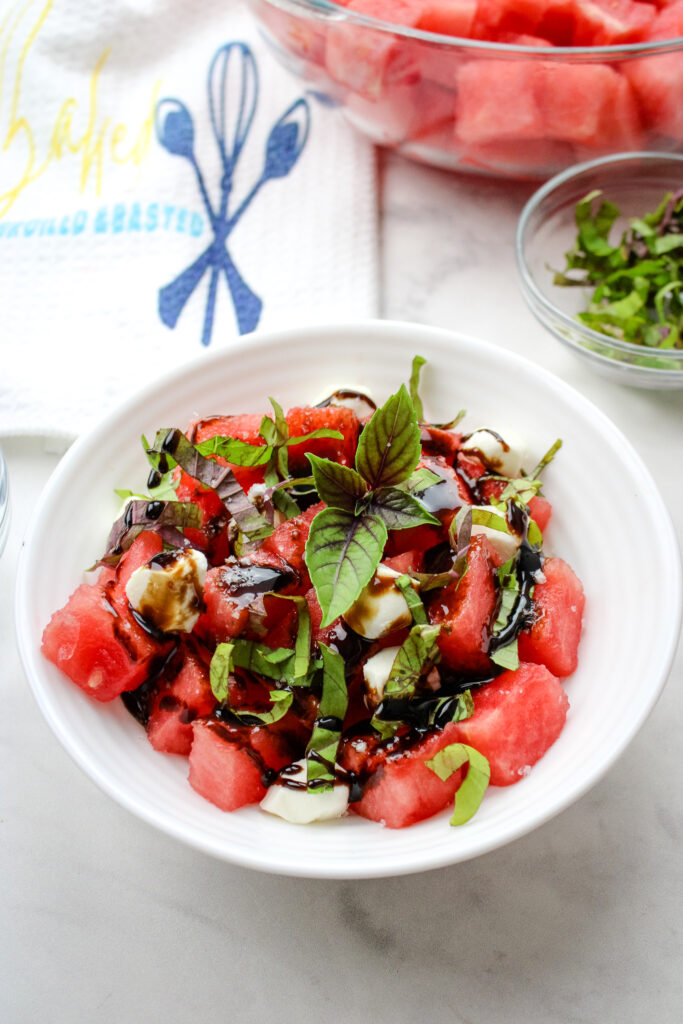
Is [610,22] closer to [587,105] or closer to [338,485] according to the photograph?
[587,105]

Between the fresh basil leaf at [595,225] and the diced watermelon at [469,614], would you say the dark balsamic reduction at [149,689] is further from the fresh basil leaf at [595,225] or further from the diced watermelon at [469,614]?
the fresh basil leaf at [595,225]

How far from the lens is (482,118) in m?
1.69

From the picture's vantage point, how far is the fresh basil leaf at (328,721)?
110 cm

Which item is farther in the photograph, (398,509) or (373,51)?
(373,51)

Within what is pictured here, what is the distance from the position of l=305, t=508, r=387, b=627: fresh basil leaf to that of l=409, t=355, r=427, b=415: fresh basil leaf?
28cm

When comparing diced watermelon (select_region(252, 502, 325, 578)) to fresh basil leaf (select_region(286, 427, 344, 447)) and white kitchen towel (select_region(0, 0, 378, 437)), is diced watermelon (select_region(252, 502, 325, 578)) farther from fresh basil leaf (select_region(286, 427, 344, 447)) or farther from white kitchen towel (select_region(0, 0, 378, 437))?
white kitchen towel (select_region(0, 0, 378, 437))

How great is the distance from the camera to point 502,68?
159 centimetres

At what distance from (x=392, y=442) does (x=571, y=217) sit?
3.19 feet

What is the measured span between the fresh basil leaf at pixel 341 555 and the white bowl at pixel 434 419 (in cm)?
29

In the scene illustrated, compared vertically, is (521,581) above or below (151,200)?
below

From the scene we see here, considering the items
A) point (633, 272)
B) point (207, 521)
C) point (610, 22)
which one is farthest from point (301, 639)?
point (610, 22)

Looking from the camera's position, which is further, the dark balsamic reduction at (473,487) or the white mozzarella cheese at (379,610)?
the dark balsamic reduction at (473,487)

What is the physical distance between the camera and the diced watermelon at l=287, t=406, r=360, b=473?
1321 millimetres

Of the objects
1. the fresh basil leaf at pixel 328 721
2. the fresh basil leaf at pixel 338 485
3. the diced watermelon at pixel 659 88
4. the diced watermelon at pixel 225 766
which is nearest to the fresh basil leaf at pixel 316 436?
the fresh basil leaf at pixel 338 485
